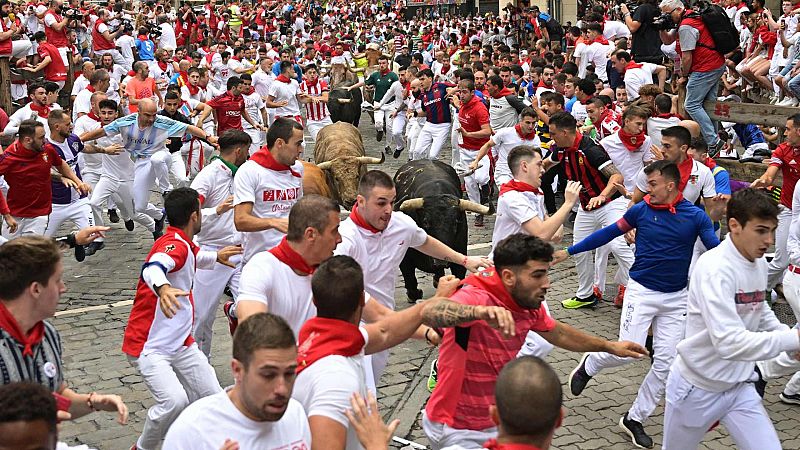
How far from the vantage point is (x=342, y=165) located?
1257 cm

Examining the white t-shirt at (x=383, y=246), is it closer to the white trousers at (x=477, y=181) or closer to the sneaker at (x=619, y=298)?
the sneaker at (x=619, y=298)

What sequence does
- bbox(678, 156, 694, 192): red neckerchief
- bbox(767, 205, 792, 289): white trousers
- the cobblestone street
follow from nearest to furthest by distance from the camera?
the cobblestone street
bbox(678, 156, 694, 192): red neckerchief
bbox(767, 205, 792, 289): white trousers

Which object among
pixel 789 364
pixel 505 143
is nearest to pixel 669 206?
pixel 789 364

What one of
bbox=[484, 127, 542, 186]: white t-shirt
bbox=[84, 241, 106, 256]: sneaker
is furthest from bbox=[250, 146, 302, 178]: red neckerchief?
bbox=[84, 241, 106, 256]: sneaker

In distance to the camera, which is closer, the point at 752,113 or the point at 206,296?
the point at 206,296

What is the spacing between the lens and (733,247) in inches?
216

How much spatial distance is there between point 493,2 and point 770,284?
35148 mm

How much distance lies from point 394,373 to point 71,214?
5423 mm

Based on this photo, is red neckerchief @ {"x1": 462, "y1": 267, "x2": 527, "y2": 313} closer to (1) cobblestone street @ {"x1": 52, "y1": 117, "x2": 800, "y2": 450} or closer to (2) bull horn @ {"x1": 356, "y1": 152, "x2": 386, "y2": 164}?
(1) cobblestone street @ {"x1": 52, "y1": 117, "x2": 800, "y2": 450}

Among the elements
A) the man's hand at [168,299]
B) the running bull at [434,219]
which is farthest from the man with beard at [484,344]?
the running bull at [434,219]

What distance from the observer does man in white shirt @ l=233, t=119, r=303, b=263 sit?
804cm

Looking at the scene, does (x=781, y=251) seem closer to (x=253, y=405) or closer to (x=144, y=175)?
(x=253, y=405)

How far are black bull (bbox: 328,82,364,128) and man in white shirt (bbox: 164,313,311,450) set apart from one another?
53.3ft

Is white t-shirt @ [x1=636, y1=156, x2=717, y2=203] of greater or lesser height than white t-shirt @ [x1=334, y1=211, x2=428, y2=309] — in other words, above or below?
below
